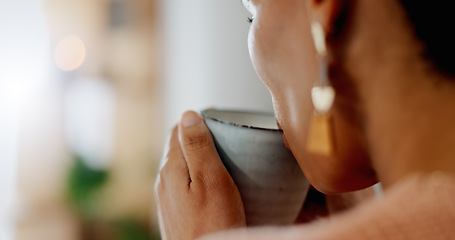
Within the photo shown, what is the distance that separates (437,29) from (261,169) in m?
0.28

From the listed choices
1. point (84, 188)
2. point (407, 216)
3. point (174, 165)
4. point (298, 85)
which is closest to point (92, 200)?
point (84, 188)

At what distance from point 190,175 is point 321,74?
0.84ft

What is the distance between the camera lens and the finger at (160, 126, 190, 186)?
578mm

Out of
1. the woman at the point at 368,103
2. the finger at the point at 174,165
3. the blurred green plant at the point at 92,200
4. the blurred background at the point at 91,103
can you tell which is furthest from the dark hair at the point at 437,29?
the blurred green plant at the point at 92,200

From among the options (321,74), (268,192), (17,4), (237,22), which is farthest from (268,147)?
(17,4)

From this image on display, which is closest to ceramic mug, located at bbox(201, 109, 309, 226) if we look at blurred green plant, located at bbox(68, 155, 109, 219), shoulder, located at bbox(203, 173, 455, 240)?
shoulder, located at bbox(203, 173, 455, 240)

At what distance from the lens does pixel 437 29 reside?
34 cm

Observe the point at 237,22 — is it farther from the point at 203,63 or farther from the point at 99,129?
the point at 99,129

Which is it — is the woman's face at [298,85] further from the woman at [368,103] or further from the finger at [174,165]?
the finger at [174,165]

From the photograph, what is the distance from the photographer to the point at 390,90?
1.20ft

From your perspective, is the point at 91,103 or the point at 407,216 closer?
the point at 407,216

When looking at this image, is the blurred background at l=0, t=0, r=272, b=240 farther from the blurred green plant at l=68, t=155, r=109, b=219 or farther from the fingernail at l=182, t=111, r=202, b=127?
the fingernail at l=182, t=111, r=202, b=127

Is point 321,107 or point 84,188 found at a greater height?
point 321,107

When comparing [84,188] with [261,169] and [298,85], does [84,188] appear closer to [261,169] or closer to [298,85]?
→ [261,169]
